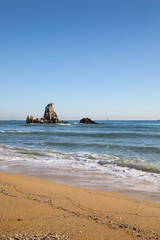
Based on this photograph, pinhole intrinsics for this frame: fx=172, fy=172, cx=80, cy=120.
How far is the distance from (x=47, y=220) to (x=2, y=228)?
76 centimetres

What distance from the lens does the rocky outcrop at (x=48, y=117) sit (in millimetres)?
79875

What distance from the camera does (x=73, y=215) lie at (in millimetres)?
3439

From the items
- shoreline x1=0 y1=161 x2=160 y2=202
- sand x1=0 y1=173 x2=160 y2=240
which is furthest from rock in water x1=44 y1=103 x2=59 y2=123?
sand x1=0 y1=173 x2=160 y2=240

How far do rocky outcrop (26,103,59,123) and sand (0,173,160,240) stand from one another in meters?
76.9

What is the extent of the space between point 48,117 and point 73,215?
3140 inches

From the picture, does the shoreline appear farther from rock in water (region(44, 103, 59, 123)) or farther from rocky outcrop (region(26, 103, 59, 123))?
rock in water (region(44, 103, 59, 123))

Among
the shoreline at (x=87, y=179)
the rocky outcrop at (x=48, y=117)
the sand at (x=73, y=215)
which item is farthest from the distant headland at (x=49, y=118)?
the sand at (x=73, y=215)

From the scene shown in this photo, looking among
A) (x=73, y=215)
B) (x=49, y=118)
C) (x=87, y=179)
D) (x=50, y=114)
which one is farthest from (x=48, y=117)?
(x=73, y=215)

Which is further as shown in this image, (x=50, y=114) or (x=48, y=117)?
(x=50, y=114)

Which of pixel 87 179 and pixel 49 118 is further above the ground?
pixel 49 118

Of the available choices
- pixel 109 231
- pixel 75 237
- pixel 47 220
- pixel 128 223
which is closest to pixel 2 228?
pixel 47 220

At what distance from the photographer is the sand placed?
2.85 meters

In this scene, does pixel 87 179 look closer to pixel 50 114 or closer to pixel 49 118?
pixel 49 118

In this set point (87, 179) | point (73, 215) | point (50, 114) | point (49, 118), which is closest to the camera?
point (73, 215)
